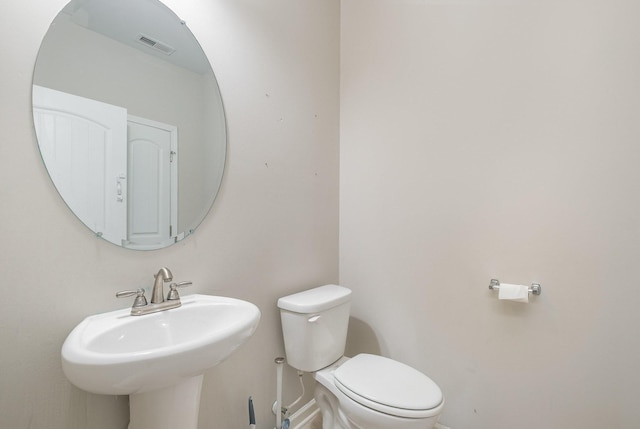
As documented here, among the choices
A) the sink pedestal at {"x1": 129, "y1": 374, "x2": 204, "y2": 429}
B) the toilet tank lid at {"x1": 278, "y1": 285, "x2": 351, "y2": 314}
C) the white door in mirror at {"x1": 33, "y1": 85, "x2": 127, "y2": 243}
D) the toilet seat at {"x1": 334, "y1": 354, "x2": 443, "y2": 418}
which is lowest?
the toilet seat at {"x1": 334, "y1": 354, "x2": 443, "y2": 418}

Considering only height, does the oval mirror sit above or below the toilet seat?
above

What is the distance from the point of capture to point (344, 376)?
121 centimetres

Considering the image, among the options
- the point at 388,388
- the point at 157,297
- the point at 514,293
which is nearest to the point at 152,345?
the point at 157,297

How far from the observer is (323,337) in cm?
135

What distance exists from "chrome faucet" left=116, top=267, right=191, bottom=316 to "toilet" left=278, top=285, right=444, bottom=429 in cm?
50

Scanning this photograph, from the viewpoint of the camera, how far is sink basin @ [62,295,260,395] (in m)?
0.61

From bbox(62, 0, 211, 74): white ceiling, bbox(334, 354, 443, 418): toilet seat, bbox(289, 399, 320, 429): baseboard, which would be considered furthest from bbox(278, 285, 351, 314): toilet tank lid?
bbox(62, 0, 211, 74): white ceiling

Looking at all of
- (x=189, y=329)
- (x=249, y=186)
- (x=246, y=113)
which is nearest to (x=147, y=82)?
(x=246, y=113)

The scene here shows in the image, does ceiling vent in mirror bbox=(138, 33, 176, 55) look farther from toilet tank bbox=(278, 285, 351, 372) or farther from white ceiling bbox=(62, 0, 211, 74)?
toilet tank bbox=(278, 285, 351, 372)

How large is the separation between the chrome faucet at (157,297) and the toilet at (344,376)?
500mm

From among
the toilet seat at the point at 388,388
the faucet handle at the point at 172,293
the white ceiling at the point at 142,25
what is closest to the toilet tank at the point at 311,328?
the toilet seat at the point at 388,388

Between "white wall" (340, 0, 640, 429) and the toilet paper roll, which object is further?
the toilet paper roll

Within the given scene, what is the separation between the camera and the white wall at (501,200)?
1.11 metres

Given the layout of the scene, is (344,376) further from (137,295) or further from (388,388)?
(137,295)
